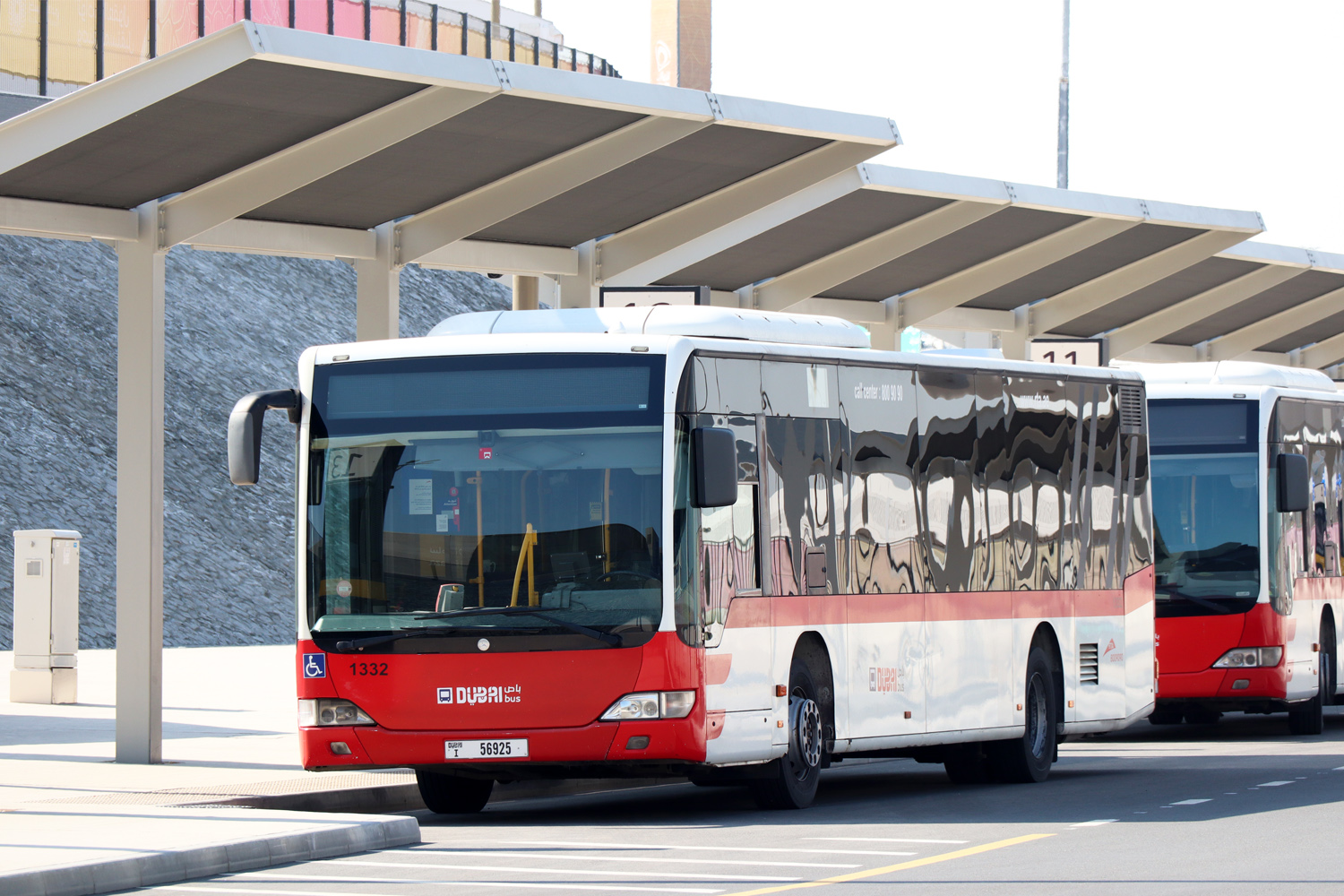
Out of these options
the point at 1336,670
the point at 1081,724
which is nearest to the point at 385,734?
the point at 1081,724

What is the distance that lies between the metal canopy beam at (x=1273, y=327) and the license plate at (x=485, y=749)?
19.1 metres

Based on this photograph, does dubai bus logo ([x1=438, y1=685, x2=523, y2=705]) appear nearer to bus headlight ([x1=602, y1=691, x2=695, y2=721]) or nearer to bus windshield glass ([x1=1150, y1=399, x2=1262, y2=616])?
bus headlight ([x1=602, y1=691, x2=695, y2=721])

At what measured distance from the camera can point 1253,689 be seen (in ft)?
65.2

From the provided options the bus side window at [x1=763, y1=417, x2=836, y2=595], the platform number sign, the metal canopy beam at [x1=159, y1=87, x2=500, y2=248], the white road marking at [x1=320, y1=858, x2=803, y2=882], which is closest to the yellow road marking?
the white road marking at [x1=320, y1=858, x2=803, y2=882]

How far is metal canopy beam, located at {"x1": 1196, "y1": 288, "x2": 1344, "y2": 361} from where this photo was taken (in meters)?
29.5

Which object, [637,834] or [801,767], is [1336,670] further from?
[637,834]

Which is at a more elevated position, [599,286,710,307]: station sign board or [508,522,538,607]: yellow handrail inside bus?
[599,286,710,307]: station sign board

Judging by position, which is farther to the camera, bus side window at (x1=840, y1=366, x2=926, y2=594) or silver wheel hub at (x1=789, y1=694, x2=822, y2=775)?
bus side window at (x1=840, y1=366, x2=926, y2=594)

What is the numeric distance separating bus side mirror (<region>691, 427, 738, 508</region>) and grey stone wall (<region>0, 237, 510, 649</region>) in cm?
2307

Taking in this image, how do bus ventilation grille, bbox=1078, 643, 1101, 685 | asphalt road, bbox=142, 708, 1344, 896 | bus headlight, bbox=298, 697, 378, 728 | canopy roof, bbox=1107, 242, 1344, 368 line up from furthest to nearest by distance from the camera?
canopy roof, bbox=1107, 242, 1344, 368
bus ventilation grille, bbox=1078, 643, 1101, 685
bus headlight, bbox=298, 697, 378, 728
asphalt road, bbox=142, 708, 1344, 896

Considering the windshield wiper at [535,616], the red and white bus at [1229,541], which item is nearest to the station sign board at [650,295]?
the windshield wiper at [535,616]

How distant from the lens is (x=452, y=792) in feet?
45.9

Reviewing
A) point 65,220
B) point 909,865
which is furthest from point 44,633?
point 909,865

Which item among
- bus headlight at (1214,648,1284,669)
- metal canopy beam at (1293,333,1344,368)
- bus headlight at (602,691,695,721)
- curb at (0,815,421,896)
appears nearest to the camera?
curb at (0,815,421,896)
